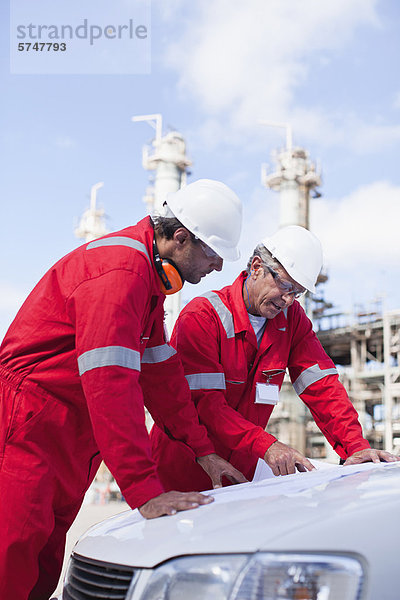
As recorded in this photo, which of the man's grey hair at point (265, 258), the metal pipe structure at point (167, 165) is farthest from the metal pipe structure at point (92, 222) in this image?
the man's grey hair at point (265, 258)

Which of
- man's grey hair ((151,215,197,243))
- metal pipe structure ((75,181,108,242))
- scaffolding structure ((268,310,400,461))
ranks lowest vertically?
scaffolding structure ((268,310,400,461))

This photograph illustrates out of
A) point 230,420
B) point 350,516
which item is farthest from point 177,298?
point 350,516

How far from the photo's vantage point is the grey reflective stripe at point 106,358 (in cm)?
190

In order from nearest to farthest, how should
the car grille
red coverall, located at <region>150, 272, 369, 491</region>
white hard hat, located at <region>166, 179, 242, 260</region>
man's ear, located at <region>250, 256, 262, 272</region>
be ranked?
the car grille < white hard hat, located at <region>166, 179, 242, 260</region> < red coverall, located at <region>150, 272, 369, 491</region> < man's ear, located at <region>250, 256, 262, 272</region>

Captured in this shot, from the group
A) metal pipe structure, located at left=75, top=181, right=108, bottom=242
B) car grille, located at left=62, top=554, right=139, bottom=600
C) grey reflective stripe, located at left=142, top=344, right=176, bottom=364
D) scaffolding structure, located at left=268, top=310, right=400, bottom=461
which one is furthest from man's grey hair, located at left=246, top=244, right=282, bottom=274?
metal pipe structure, located at left=75, top=181, right=108, bottom=242

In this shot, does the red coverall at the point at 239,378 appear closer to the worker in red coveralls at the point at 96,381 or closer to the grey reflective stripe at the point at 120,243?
the worker in red coveralls at the point at 96,381

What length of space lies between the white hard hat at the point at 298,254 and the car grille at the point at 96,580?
183 cm

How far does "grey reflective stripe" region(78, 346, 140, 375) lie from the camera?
74.9 inches

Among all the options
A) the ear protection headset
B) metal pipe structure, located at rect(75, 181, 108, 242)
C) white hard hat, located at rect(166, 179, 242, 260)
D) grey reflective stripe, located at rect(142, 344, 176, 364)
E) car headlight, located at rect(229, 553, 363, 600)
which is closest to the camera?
car headlight, located at rect(229, 553, 363, 600)

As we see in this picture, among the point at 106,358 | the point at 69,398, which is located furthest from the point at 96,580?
the point at 69,398

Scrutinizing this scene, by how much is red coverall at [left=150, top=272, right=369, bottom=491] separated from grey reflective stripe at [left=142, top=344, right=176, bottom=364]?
16.1 inches

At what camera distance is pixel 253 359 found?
3.24 meters

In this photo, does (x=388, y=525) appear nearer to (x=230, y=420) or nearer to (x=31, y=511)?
(x=31, y=511)

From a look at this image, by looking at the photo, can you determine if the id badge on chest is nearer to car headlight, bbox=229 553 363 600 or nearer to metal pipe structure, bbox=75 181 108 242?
car headlight, bbox=229 553 363 600
